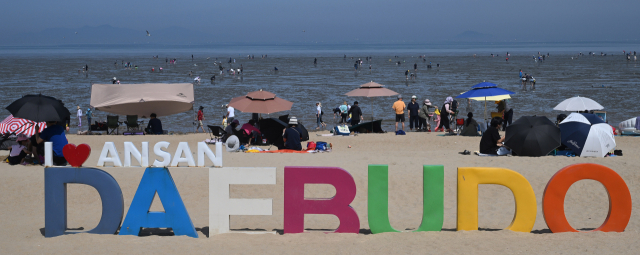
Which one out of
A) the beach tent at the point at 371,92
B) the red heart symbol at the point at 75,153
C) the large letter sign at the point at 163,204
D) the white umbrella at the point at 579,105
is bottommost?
the large letter sign at the point at 163,204

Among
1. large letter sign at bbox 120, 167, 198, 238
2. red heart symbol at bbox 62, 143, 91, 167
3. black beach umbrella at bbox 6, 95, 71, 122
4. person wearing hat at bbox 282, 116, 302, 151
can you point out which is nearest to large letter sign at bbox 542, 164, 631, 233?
large letter sign at bbox 120, 167, 198, 238

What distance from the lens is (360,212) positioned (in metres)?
9.30

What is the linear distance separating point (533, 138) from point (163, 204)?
8.36 metres

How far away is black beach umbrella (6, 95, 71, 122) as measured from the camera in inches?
419

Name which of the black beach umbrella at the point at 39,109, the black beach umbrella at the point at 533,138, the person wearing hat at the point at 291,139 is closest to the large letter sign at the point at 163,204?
the black beach umbrella at the point at 39,109

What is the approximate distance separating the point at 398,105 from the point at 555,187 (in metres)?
11.8

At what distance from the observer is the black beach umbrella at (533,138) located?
12.1 m

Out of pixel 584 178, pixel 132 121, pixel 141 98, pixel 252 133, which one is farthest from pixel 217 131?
pixel 584 178

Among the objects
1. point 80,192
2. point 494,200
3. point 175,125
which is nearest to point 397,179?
point 494,200

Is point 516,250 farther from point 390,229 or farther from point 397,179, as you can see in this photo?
point 397,179

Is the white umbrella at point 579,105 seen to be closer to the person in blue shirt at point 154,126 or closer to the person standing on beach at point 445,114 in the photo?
the person standing on beach at point 445,114

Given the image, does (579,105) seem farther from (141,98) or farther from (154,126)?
(141,98)

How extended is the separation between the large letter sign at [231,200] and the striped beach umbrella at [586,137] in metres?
8.17

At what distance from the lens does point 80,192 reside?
1017 centimetres
